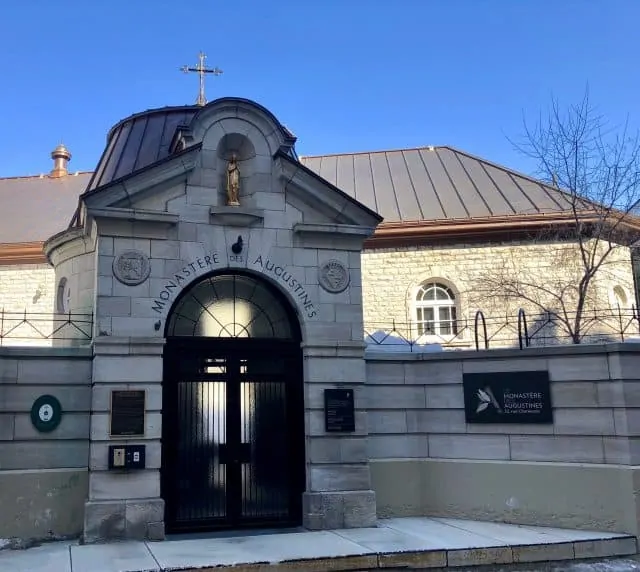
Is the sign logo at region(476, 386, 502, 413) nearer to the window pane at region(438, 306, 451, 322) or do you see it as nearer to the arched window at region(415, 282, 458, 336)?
the arched window at region(415, 282, 458, 336)

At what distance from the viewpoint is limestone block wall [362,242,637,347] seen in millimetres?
19281

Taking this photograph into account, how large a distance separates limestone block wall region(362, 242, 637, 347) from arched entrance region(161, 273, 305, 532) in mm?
8497

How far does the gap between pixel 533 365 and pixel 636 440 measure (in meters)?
1.83

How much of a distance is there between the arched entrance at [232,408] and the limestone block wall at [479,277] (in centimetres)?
850

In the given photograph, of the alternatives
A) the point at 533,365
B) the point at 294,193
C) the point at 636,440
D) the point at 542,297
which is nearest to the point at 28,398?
the point at 294,193

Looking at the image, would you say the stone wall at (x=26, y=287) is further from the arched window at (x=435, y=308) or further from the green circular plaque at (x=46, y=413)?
the green circular plaque at (x=46, y=413)

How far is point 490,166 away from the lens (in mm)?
23625

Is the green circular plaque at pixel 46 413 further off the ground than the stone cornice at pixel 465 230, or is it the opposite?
the stone cornice at pixel 465 230

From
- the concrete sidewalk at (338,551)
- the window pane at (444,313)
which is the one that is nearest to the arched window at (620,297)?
the window pane at (444,313)

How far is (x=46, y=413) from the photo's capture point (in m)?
9.93

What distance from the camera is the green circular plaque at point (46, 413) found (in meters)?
9.88

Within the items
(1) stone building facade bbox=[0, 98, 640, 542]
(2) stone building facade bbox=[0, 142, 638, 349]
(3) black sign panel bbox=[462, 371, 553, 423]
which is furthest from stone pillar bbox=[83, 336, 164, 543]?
(2) stone building facade bbox=[0, 142, 638, 349]

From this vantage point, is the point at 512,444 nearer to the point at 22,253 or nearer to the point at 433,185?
the point at 433,185

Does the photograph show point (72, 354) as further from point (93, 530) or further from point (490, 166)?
point (490, 166)
